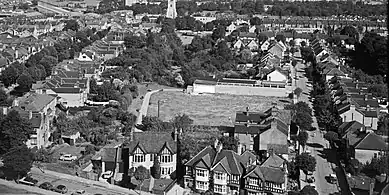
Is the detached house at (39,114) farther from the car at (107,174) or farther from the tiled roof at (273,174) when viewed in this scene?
the tiled roof at (273,174)

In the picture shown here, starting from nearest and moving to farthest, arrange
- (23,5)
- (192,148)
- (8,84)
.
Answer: (192,148), (8,84), (23,5)

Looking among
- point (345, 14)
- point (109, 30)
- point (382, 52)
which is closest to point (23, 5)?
point (109, 30)

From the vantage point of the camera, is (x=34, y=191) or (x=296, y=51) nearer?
(x=34, y=191)

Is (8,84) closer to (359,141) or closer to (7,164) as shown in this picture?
(7,164)

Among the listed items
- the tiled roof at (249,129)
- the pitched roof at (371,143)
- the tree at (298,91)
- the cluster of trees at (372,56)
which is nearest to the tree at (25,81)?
the tiled roof at (249,129)

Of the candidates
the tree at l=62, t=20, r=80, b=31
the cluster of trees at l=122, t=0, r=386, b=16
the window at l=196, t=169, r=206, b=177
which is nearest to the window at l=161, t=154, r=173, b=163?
the window at l=196, t=169, r=206, b=177

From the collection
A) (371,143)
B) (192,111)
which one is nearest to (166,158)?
(371,143)

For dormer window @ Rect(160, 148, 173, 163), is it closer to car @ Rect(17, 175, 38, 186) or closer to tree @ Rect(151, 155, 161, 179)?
tree @ Rect(151, 155, 161, 179)
